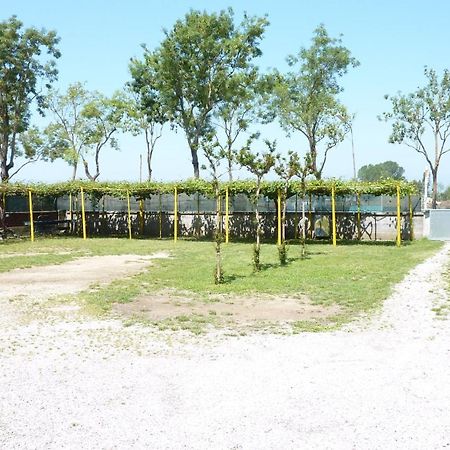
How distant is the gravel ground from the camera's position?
4.10 meters

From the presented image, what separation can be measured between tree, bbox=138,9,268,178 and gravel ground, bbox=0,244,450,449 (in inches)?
1045

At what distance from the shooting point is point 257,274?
40.8ft

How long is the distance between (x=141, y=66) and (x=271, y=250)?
2238 centimetres

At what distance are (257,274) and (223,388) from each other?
739cm

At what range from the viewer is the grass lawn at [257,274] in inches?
359

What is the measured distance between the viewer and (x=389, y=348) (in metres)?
6.39

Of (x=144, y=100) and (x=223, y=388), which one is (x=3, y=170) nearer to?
(x=144, y=100)

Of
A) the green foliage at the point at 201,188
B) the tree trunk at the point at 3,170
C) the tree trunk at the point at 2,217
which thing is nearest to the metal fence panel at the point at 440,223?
the green foliage at the point at 201,188

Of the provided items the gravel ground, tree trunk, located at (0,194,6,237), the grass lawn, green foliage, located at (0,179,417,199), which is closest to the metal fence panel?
the grass lawn

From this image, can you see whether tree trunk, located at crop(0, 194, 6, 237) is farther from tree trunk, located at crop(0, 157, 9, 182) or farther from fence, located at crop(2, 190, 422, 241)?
tree trunk, located at crop(0, 157, 9, 182)

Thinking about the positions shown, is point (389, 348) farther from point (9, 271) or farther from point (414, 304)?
point (9, 271)

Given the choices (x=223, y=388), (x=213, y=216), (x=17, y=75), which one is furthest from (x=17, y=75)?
(x=223, y=388)

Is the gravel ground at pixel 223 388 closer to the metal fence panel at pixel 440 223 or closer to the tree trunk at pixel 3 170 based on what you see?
the metal fence panel at pixel 440 223

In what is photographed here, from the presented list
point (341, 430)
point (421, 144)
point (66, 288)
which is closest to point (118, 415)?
point (341, 430)
